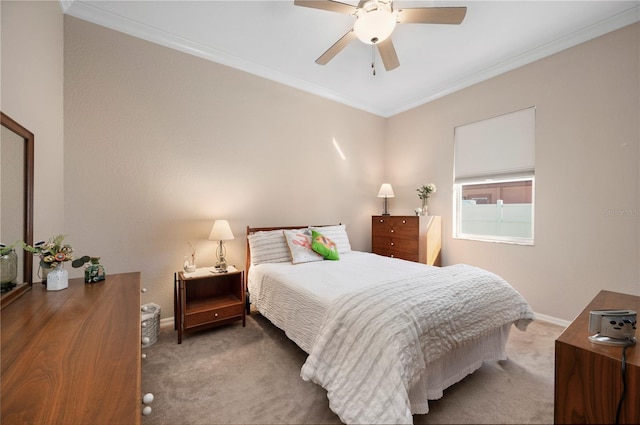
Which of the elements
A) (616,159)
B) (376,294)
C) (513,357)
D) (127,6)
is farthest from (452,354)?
(127,6)

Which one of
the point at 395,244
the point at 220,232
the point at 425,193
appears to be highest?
the point at 425,193

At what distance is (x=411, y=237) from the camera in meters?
3.44

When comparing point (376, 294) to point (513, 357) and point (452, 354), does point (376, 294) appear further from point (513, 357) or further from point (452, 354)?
point (513, 357)

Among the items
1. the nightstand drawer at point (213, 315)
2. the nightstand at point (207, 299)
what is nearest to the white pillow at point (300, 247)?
the nightstand at point (207, 299)

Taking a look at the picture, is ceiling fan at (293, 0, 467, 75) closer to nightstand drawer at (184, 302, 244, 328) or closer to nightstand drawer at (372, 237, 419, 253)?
nightstand drawer at (372, 237, 419, 253)

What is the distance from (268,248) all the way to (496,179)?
2.80m

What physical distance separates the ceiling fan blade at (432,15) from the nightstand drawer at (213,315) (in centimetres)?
271

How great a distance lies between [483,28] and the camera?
242 cm

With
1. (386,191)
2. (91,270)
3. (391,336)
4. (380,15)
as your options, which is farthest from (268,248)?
(380,15)

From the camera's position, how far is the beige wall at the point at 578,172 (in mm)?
2291

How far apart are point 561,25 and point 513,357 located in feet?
9.72

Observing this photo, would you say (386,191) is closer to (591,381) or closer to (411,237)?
(411,237)

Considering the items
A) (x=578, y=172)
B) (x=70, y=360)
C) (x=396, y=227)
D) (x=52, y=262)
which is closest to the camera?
(x=70, y=360)

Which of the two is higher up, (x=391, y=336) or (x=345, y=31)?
(x=345, y=31)
